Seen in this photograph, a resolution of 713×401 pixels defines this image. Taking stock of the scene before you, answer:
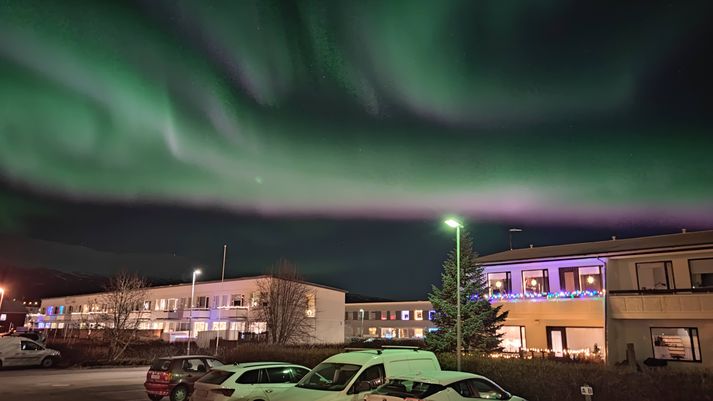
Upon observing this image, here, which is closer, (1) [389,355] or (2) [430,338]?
(1) [389,355]

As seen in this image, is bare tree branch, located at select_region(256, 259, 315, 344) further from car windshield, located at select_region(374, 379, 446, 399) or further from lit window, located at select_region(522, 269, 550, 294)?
car windshield, located at select_region(374, 379, 446, 399)

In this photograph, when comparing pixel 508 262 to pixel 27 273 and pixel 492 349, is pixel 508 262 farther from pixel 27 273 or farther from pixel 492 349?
pixel 27 273

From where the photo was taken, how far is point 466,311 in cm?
2689

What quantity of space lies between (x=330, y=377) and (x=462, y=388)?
342cm

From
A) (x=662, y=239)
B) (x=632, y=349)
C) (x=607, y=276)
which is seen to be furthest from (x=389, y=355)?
(x=662, y=239)

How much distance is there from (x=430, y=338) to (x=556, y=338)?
994 centimetres

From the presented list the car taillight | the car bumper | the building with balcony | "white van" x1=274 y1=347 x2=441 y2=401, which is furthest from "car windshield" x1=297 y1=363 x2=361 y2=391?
the building with balcony

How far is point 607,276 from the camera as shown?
96.3ft

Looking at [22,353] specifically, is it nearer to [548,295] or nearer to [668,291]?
[548,295]

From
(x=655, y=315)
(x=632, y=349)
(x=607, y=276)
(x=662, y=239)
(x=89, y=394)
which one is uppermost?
(x=662, y=239)

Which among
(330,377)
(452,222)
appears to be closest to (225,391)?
(330,377)

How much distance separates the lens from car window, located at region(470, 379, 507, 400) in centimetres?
1196

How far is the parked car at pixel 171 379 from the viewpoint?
18172mm

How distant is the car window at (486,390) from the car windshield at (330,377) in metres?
2.95
